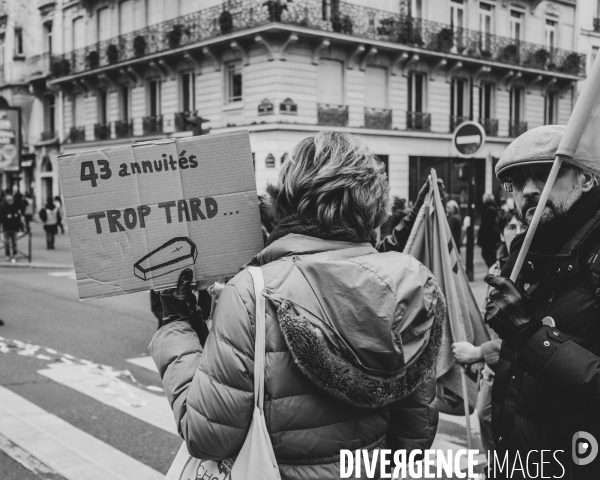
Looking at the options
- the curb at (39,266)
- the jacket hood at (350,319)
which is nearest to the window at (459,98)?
the curb at (39,266)

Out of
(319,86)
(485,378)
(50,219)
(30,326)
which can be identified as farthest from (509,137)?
(485,378)

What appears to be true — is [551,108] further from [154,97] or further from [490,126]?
[154,97]

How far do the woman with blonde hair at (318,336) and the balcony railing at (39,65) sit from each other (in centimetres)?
3518

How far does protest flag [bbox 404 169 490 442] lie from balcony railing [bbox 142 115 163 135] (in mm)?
24094

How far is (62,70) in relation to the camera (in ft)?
106

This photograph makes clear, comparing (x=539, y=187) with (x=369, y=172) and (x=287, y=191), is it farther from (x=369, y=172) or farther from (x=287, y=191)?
(x=287, y=191)

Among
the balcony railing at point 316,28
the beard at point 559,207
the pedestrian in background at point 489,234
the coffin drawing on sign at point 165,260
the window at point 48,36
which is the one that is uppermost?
the window at point 48,36

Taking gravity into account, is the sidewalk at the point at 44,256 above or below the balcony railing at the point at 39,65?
below

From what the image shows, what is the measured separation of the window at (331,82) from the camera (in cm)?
2400

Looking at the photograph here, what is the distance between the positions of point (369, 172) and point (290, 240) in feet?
0.98

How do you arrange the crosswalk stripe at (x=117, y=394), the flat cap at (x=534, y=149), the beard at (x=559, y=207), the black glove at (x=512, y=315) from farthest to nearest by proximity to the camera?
the crosswalk stripe at (x=117, y=394) → the flat cap at (x=534, y=149) → the beard at (x=559, y=207) → the black glove at (x=512, y=315)

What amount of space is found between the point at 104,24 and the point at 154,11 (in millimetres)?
4174

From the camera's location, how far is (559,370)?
193 cm

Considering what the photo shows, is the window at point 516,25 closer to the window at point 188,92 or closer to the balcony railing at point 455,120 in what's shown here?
the balcony railing at point 455,120
